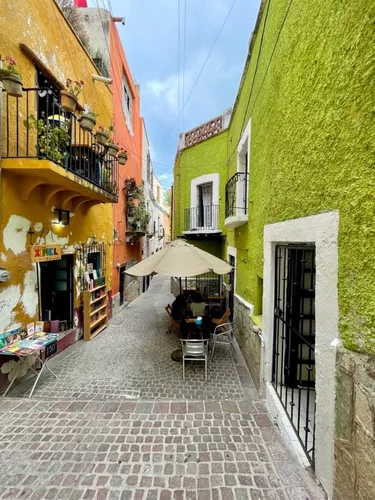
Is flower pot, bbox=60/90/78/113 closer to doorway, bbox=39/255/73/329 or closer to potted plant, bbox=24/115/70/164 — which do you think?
potted plant, bbox=24/115/70/164

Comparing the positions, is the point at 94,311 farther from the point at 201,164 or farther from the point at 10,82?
the point at 201,164

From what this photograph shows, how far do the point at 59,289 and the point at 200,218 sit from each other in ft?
21.5

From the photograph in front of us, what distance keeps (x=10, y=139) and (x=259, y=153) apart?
4.48 meters

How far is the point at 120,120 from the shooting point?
988cm

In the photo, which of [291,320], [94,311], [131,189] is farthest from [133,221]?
[291,320]

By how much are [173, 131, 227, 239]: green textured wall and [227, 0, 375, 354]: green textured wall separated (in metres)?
5.75

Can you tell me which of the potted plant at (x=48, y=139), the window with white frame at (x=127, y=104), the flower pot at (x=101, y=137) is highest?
the window with white frame at (x=127, y=104)

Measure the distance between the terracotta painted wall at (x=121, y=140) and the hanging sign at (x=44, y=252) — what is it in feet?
13.5

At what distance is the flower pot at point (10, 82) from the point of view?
3.33 metres

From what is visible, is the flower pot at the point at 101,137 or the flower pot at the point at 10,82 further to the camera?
the flower pot at the point at 101,137

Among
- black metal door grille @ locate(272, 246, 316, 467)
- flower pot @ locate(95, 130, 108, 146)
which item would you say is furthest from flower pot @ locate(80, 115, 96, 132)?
black metal door grille @ locate(272, 246, 316, 467)

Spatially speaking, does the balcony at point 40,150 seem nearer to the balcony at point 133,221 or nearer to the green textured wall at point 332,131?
the green textured wall at point 332,131

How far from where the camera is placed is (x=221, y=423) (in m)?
3.16

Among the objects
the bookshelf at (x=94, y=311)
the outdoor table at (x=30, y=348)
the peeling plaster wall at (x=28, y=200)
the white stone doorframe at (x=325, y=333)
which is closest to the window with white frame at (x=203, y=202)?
the bookshelf at (x=94, y=311)
